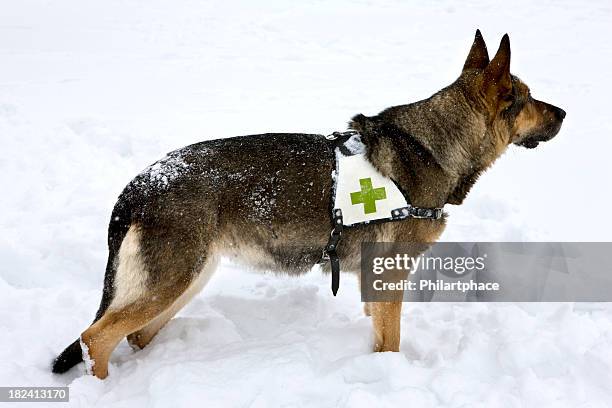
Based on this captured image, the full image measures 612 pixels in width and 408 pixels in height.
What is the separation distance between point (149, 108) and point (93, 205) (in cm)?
378

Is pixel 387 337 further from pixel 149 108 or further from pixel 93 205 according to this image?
pixel 149 108

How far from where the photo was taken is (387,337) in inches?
166

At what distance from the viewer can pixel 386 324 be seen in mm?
4223

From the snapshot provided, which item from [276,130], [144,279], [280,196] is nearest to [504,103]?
[280,196]

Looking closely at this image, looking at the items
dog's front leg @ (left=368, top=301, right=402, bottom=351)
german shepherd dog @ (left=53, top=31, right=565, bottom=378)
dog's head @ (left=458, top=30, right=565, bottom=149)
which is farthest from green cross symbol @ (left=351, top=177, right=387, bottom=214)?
dog's head @ (left=458, top=30, right=565, bottom=149)

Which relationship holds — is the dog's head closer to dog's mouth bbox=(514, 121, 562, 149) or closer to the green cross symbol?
dog's mouth bbox=(514, 121, 562, 149)

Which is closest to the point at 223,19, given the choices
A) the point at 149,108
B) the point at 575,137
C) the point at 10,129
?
the point at 149,108

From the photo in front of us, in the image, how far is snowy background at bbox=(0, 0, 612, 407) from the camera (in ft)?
12.4

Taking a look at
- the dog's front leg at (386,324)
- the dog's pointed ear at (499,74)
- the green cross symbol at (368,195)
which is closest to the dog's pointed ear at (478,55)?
the dog's pointed ear at (499,74)

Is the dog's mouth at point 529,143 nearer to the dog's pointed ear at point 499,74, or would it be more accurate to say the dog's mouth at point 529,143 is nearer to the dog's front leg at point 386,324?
the dog's pointed ear at point 499,74

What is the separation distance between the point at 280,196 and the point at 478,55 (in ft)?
6.33

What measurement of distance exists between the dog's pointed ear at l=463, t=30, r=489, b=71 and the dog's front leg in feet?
6.42

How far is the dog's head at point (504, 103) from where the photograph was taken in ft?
13.3

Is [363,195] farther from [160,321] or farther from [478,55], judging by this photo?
[160,321]
